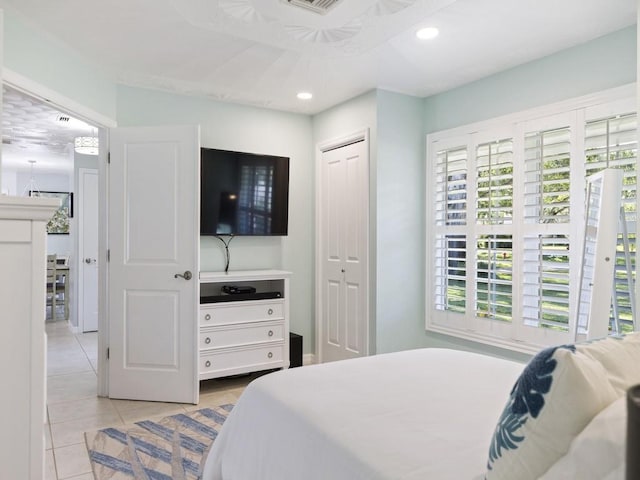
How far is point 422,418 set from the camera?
1452mm

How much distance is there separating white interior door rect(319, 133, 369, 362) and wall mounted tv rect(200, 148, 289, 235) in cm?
44

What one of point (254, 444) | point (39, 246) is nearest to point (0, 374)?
point (39, 246)

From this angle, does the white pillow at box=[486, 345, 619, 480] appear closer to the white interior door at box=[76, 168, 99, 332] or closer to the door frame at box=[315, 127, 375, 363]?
the door frame at box=[315, 127, 375, 363]

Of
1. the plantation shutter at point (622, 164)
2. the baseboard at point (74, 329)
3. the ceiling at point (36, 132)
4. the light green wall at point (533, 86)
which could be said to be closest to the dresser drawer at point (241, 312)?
the light green wall at point (533, 86)

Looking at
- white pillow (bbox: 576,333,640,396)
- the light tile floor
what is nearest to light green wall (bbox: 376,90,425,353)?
the light tile floor

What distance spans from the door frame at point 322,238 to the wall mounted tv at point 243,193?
0.36m

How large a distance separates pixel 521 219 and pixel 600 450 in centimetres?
276

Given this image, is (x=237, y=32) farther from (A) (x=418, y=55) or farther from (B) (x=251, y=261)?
(B) (x=251, y=261)

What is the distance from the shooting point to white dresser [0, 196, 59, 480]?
1.34m

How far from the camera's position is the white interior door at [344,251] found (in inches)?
159

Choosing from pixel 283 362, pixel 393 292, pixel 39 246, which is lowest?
pixel 283 362

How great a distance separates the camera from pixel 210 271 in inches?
167

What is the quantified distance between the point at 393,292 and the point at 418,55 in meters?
1.94

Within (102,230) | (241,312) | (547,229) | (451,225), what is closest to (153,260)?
(102,230)
